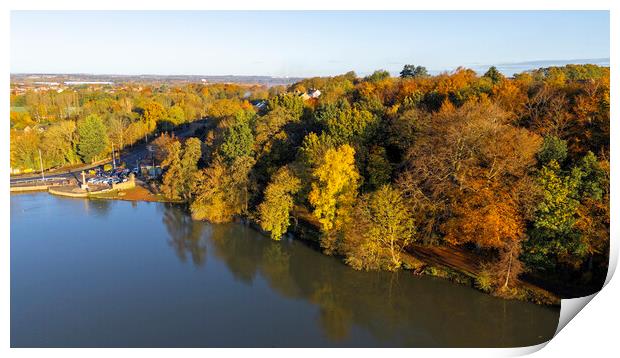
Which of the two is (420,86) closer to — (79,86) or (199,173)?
(199,173)

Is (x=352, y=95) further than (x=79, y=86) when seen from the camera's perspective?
No

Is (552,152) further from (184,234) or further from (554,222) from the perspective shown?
(184,234)

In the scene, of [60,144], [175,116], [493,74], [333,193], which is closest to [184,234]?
[333,193]

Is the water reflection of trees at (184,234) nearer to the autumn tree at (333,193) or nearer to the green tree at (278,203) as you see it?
the green tree at (278,203)

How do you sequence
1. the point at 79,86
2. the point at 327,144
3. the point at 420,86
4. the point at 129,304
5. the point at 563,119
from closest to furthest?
the point at 129,304, the point at 563,119, the point at 327,144, the point at 420,86, the point at 79,86

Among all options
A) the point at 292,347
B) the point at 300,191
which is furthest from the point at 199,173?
the point at 292,347

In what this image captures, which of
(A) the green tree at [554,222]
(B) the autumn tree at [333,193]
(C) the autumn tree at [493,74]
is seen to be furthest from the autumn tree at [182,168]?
(C) the autumn tree at [493,74]

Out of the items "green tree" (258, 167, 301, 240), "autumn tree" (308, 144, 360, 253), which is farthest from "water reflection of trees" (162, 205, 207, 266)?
"autumn tree" (308, 144, 360, 253)
